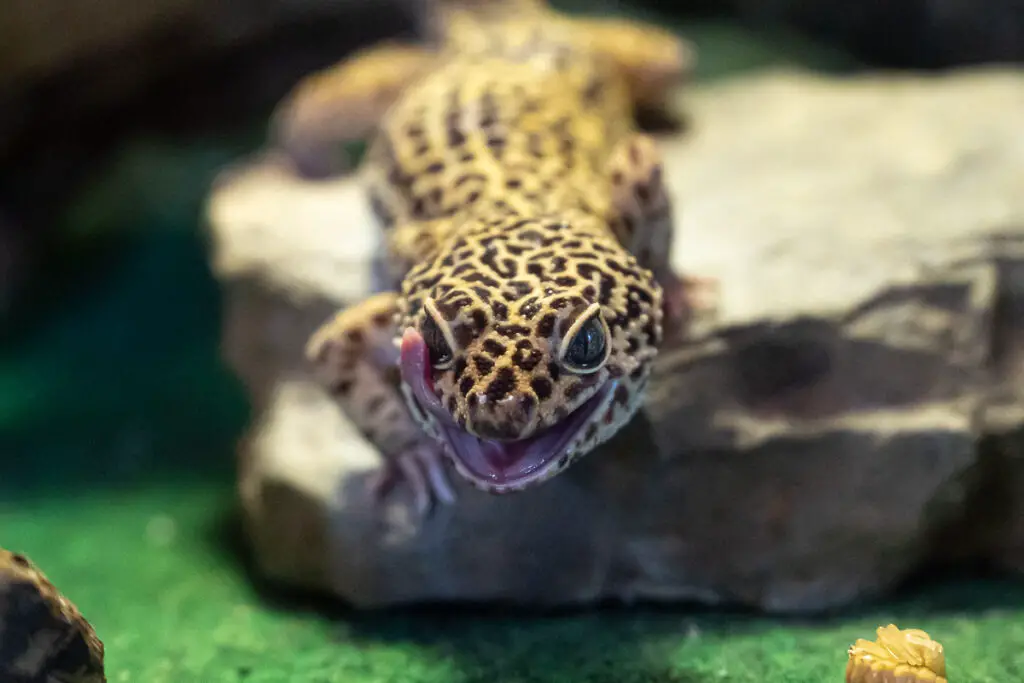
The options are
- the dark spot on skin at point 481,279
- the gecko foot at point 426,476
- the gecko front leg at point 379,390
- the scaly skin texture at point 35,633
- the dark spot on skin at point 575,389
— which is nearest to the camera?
the scaly skin texture at point 35,633

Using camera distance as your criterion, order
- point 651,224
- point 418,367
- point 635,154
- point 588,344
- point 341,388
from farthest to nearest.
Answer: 1. point 635,154
2. point 651,224
3. point 341,388
4. point 418,367
5. point 588,344

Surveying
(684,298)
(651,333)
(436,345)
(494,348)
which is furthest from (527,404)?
(684,298)

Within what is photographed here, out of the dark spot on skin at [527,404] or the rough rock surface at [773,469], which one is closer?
the dark spot on skin at [527,404]

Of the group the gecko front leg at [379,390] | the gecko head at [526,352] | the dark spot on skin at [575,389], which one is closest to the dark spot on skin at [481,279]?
the gecko head at [526,352]

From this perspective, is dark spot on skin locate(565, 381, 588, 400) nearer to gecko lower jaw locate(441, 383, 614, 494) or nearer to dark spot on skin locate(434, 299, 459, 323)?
gecko lower jaw locate(441, 383, 614, 494)

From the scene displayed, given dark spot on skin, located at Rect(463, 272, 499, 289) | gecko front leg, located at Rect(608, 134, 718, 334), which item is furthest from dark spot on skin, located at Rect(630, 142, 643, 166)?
dark spot on skin, located at Rect(463, 272, 499, 289)

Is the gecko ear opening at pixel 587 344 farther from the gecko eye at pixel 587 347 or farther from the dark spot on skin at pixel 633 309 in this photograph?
the dark spot on skin at pixel 633 309

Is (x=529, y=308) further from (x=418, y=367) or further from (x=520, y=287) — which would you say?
(x=418, y=367)
